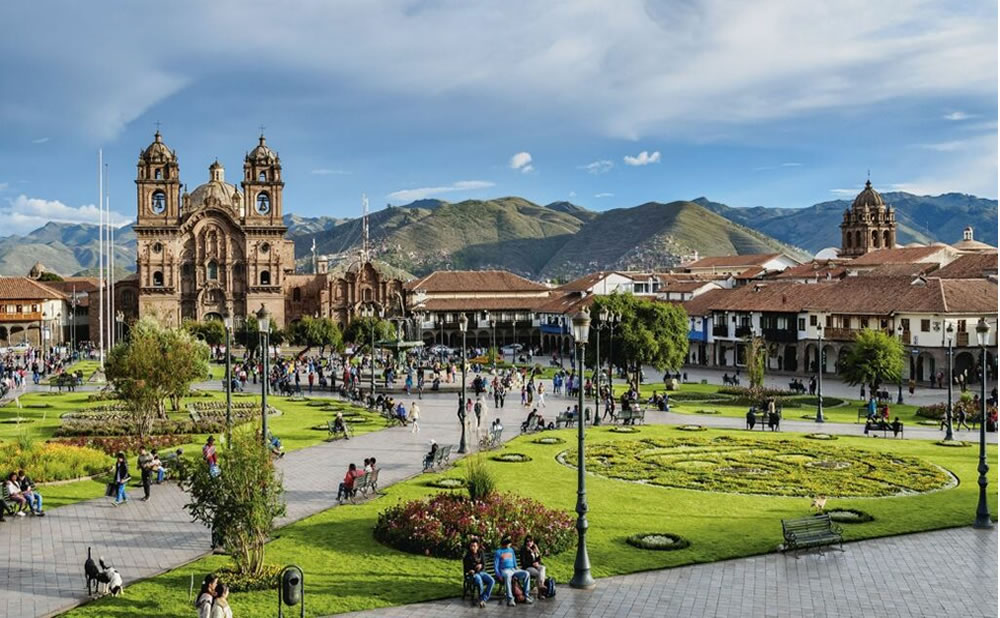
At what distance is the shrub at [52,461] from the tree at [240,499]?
11598mm

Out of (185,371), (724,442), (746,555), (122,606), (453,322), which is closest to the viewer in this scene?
(122,606)

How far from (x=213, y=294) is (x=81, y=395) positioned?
58.3 meters

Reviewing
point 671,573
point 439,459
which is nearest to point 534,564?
point 671,573

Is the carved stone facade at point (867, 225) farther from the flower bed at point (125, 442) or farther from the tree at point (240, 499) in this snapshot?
the tree at point (240, 499)

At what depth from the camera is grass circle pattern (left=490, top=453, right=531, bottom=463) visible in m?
29.8

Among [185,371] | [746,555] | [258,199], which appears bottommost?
[746,555]

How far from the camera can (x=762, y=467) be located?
28.7 m

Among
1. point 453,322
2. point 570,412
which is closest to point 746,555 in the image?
point 570,412

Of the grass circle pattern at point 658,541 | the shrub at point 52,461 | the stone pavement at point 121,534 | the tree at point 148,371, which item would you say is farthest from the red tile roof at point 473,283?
the grass circle pattern at point 658,541

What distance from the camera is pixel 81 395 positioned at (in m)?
51.3

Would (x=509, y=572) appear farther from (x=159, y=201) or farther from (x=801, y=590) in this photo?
(x=159, y=201)

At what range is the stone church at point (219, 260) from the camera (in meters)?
106

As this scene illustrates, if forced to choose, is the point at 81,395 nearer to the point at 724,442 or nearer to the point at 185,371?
the point at 185,371

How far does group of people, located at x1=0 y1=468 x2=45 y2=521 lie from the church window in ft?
295
